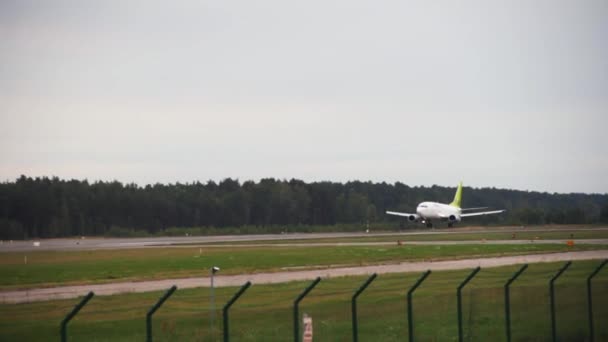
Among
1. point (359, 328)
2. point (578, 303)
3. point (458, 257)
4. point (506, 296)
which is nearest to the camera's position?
point (359, 328)

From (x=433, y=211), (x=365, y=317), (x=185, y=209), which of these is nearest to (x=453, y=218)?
(x=433, y=211)

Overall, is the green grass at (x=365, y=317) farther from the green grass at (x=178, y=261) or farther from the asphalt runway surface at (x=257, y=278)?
the green grass at (x=178, y=261)

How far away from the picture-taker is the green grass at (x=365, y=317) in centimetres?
1577

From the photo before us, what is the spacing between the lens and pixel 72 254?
211 ft

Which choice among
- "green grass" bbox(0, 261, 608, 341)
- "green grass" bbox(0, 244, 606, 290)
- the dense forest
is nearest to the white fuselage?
the dense forest

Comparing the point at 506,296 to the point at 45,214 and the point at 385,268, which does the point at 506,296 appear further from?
the point at 45,214

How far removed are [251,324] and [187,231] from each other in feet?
369

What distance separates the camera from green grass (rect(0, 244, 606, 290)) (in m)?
42.7

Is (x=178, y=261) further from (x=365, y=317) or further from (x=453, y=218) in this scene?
(x=453, y=218)

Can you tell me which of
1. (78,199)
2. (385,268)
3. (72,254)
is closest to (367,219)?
(78,199)

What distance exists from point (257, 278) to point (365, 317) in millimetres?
21202

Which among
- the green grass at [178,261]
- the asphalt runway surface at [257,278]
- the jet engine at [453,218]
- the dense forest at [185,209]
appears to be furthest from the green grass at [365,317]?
the dense forest at [185,209]

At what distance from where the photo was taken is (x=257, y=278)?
38000 millimetres

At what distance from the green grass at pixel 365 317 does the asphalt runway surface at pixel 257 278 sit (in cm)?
954
